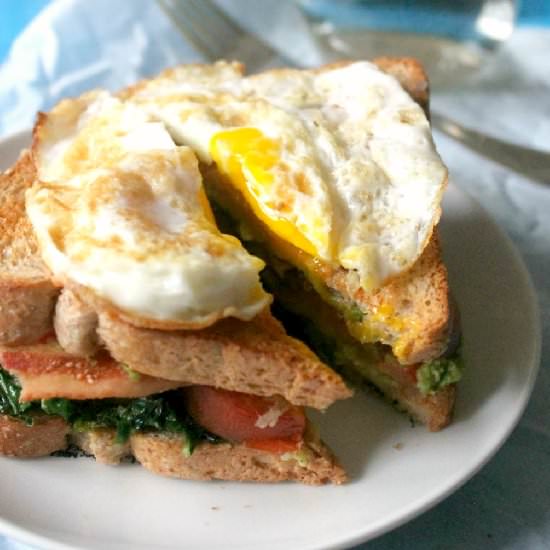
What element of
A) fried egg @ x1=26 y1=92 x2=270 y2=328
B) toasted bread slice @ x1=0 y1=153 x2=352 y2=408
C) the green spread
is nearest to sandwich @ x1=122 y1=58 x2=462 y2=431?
the green spread

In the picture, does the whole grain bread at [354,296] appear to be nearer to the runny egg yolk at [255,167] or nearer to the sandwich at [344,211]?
the sandwich at [344,211]

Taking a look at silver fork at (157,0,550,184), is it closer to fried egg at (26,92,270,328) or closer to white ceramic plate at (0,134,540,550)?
white ceramic plate at (0,134,540,550)

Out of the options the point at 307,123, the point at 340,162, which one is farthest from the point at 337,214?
Result: the point at 307,123

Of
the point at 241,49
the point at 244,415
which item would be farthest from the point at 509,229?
the point at 244,415

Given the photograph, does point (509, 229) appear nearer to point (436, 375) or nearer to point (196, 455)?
point (436, 375)

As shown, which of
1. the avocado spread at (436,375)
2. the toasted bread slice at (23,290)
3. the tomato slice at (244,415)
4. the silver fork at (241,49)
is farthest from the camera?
the silver fork at (241,49)

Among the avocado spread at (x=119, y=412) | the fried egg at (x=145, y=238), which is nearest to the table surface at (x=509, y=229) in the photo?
the avocado spread at (x=119, y=412)
